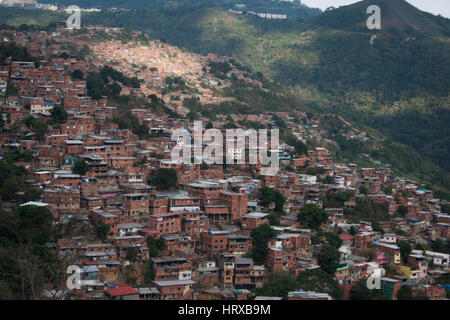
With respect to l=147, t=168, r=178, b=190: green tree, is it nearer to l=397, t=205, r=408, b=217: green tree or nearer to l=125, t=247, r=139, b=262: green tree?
l=125, t=247, r=139, b=262: green tree

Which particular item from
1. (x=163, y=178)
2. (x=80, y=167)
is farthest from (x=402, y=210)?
(x=80, y=167)

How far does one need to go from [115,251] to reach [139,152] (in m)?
6.52

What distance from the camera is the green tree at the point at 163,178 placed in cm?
2050

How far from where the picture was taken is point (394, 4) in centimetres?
6188

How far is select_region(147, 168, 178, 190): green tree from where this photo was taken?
20.5m

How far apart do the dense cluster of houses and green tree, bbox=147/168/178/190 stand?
0.25 m

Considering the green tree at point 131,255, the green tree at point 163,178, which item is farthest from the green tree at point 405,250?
the green tree at point 131,255

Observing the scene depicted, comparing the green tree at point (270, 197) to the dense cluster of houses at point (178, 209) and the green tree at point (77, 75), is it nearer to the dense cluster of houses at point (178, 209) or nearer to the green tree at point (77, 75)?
the dense cluster of houses at point (178, 209)

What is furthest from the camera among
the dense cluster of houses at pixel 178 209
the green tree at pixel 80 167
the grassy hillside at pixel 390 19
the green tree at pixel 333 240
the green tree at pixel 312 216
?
the grassy hillside at pixel 390 19

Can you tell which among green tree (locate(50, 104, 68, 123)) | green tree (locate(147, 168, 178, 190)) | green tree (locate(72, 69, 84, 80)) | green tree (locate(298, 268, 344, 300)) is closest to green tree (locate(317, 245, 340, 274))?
green tree (locate(298, 268, 344, 300))

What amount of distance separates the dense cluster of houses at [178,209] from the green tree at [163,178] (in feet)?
0.82

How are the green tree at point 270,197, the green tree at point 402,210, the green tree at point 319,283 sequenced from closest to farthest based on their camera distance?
1. the green tree at point 319,283
2. the green tree at point 270,197
3. the green tree at point 402,210

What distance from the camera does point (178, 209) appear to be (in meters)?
19.3
